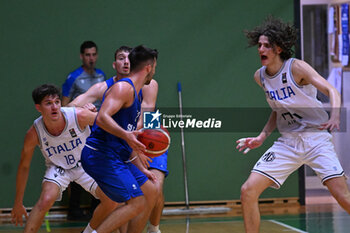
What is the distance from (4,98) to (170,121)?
8.11 ft

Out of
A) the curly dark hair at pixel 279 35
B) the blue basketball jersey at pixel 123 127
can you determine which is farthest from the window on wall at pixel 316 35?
the blue basketball jersey at pixel 123 127

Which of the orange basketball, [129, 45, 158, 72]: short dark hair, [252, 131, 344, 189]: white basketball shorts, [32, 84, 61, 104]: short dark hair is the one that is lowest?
[252, 131, 344, 189]: white basketball shorts

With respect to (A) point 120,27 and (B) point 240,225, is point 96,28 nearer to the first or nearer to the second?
(A) point 120,27

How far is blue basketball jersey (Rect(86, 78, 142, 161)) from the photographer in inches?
189

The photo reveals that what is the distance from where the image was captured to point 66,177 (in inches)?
235

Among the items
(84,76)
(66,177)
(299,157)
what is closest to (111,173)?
(66,177)

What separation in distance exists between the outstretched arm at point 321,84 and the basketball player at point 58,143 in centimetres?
213

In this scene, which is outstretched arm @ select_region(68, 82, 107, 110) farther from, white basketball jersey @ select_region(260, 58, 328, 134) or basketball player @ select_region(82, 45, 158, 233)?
white basketball jersey @ select_region(260, 58, 328, 134)

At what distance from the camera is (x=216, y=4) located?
8.90m

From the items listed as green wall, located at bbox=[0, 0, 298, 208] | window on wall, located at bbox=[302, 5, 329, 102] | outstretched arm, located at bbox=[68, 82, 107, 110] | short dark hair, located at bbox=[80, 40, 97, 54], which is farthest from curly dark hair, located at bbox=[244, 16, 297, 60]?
window on wall, located at bbox=[302, 5, 329, 102]

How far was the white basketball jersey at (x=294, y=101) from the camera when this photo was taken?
529cm

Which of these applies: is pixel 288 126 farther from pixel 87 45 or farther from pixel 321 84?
pixel 87 45

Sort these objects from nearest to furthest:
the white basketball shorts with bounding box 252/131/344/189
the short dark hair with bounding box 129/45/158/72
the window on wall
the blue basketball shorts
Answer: the blue basketball shorts < the short dark hair with bounding box 129/45/158/72 < the white basketball shorts with bounding box 252/131/344/189 < the window on wall

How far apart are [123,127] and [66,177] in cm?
144
